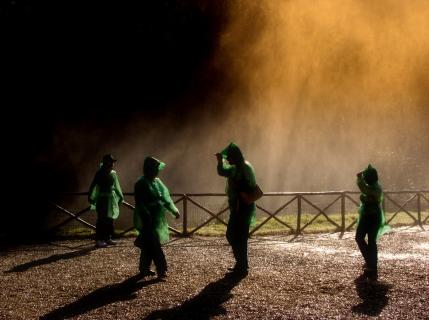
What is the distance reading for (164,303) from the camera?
5.98 meters

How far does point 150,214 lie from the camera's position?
7.25 metres

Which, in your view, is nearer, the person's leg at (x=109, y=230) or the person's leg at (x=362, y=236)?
the person's leg at (x=362, y=236)

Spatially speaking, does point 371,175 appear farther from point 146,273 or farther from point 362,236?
point 146,273

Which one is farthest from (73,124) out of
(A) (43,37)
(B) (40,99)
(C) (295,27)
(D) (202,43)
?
(C) (295,27)

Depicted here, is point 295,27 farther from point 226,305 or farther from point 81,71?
point 226,305

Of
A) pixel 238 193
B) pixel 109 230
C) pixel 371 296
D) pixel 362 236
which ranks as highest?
pixel 238 193

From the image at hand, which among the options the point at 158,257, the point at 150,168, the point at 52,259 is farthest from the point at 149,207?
the point at 52,259

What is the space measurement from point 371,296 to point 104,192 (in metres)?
6.21

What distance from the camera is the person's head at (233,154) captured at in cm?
720

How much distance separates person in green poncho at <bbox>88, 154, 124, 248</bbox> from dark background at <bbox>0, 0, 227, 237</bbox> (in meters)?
9.52

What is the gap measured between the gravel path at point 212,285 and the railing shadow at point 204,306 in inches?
0.5

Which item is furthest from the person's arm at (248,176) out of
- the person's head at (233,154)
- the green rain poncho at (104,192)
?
the green rain poncho at (104,192)

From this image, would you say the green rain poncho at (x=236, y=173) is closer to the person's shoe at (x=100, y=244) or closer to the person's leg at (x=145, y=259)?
the person's leg at (x=145, y=259)

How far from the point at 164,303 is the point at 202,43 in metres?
20.6
